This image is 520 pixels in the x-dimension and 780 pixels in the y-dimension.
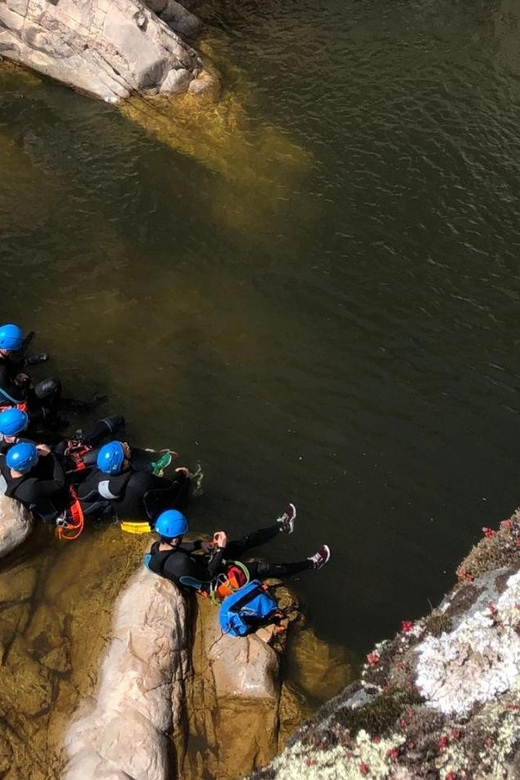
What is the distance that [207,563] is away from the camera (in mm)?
9930

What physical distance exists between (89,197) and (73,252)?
209 cm

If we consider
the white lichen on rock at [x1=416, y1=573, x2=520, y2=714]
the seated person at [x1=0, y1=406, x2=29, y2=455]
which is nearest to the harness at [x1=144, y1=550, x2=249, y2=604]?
the seated person at [x1=0, y1=406, x2=29, y2=455]

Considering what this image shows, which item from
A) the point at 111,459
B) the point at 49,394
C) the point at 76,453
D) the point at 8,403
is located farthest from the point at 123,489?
the point at 8,403

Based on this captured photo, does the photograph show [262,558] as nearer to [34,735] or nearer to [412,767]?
[34,735]

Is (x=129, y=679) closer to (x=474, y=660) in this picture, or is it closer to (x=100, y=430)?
(x=100, y=430)

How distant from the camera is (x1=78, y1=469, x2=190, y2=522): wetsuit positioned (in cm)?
1026

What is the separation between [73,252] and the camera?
15359mm

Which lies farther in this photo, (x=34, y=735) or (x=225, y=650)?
(x=225, y=650)

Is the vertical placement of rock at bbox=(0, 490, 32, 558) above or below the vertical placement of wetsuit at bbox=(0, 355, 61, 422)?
below

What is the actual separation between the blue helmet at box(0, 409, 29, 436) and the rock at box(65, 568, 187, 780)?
118 inches

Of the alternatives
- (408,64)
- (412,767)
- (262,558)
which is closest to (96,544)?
(262,558)

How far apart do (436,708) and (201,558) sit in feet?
14.7

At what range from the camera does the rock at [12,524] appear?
1020 cm

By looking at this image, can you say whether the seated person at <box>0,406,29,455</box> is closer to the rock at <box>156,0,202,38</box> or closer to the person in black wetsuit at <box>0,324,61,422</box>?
the person in black wetsuit at <box>0,324,61,422</box>
